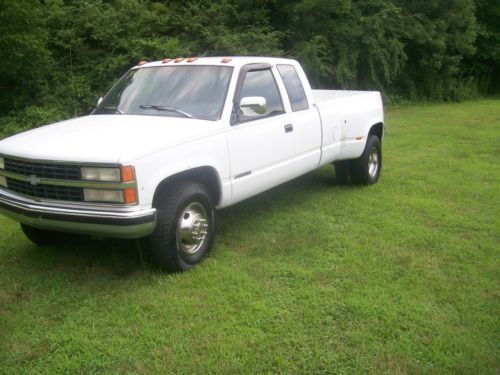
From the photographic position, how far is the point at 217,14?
47.8ft

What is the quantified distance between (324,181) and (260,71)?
2.69 m

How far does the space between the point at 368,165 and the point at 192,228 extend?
3.67 m

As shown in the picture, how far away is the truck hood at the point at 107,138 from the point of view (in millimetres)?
3984

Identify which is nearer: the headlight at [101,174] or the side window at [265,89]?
the headlight at [101,174]

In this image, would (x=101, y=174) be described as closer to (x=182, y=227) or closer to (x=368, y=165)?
(x=182, y=227)

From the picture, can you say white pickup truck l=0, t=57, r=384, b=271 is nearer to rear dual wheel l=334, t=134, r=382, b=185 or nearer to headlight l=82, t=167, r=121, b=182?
Answer: headlight l=82, t=167, r=121, b=182

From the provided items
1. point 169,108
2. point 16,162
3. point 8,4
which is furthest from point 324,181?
point 8,4

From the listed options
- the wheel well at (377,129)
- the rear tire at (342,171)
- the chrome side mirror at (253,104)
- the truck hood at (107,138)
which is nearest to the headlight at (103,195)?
the truck hood at (107,138)

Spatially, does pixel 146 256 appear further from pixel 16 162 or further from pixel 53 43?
pixel 53 43

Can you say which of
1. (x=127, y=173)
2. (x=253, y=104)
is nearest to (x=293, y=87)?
(x=253, y=104)

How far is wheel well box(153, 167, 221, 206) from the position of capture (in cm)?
439

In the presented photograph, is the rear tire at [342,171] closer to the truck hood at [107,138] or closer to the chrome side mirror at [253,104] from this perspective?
the chrome side mirror at [253,104]

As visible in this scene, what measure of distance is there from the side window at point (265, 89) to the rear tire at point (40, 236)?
2.27 meters

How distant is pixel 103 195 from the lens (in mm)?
3986
